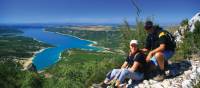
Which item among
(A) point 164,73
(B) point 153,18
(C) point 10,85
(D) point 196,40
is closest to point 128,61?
(A) point 164,73

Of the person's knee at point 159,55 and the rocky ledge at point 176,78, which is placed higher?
the person's knee at point 159,55

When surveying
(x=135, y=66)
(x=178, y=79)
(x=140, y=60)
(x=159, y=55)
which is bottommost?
(x=178, y=79)

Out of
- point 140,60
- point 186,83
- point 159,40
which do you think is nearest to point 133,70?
point 140,60

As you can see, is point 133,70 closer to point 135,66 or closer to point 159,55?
point 135,66

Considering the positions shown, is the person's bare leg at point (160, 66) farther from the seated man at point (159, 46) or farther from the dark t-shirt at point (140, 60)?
the dark t-shirt at point (140, 60)

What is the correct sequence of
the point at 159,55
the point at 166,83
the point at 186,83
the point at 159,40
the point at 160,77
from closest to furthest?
the point at 186,83, the point at 159,55, the point at 166,83, the point at 159,40, the point at 160,77

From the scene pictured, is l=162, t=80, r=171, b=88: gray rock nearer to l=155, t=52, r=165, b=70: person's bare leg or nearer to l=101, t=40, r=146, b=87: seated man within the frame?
l=155, t=52, r=165, b=70: person's bare leg

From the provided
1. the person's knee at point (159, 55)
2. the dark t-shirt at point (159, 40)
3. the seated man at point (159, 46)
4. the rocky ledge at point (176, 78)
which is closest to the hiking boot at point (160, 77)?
the seated man at point (159, 46)
